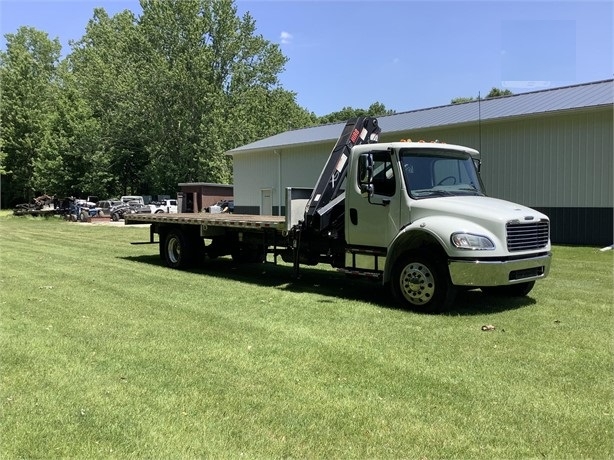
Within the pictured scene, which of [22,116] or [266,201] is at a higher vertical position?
[22,116]

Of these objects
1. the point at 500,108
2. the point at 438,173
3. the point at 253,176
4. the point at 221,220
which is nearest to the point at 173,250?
the point at 221,220

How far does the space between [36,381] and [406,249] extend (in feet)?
16.4

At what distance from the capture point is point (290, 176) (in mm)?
28938

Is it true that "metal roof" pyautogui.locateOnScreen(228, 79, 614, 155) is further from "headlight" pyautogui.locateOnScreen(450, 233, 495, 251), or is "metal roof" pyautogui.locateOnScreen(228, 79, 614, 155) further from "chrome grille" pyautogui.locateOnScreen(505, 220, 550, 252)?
"headlight" pyautogui.locateOnScreen(450, 233, 495, 251)

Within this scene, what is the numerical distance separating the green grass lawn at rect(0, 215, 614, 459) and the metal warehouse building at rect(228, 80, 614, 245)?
32.9 feet

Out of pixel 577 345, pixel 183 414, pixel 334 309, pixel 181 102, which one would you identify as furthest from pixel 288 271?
pixel 181 102

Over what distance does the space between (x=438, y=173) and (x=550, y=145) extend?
471 inches

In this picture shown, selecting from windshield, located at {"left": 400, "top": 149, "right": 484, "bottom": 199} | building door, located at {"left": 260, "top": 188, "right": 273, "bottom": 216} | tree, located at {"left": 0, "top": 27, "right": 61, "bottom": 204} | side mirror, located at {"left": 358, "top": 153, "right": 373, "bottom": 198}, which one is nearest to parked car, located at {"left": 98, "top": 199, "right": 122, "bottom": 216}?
building door, located at {"left": 260, "top": 188, "right": 273, "bottom": 216}

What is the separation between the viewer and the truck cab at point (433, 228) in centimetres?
721

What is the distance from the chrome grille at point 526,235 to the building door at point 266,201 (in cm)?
2357

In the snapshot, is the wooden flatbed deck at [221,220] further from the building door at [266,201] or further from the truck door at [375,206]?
the building door at [266,201]

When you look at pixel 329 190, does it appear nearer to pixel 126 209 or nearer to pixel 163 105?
pixel 126 209

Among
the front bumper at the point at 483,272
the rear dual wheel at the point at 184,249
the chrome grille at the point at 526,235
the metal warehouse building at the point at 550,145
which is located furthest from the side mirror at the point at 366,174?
the metal warehouse building at the point at 550,145

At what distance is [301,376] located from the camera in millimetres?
4902
